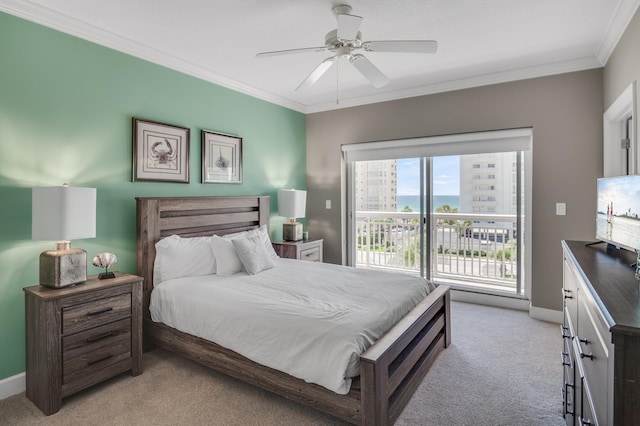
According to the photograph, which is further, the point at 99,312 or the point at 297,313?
the point at 99,312

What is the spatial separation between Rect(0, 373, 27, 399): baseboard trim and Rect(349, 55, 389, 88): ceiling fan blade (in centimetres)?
326

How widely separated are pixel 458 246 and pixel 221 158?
3.21m

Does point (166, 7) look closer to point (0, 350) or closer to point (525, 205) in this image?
point (0, 350)

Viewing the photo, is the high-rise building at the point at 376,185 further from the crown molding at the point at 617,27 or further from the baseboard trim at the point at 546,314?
the crown molding at the point at 617,27

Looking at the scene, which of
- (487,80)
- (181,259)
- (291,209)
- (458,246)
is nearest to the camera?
(181,259)

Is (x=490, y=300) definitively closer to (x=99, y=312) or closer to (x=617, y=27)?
(x=617, y=27)

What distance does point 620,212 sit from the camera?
6.53 ft

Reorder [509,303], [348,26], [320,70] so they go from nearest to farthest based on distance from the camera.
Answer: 1. [348,26]
2. [320,70]
3. [509,303]

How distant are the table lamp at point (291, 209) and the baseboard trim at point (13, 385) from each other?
2794 millimetres

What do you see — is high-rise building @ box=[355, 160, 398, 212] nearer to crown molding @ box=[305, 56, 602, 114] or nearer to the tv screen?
crown molding @ box=[305, 56, 602, 114]

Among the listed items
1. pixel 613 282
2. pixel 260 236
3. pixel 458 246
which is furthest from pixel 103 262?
pixel 458 246

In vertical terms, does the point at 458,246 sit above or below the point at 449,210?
below

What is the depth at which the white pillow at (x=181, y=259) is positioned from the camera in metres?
2.97

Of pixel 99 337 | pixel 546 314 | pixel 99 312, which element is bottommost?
→ pixel 546 314
